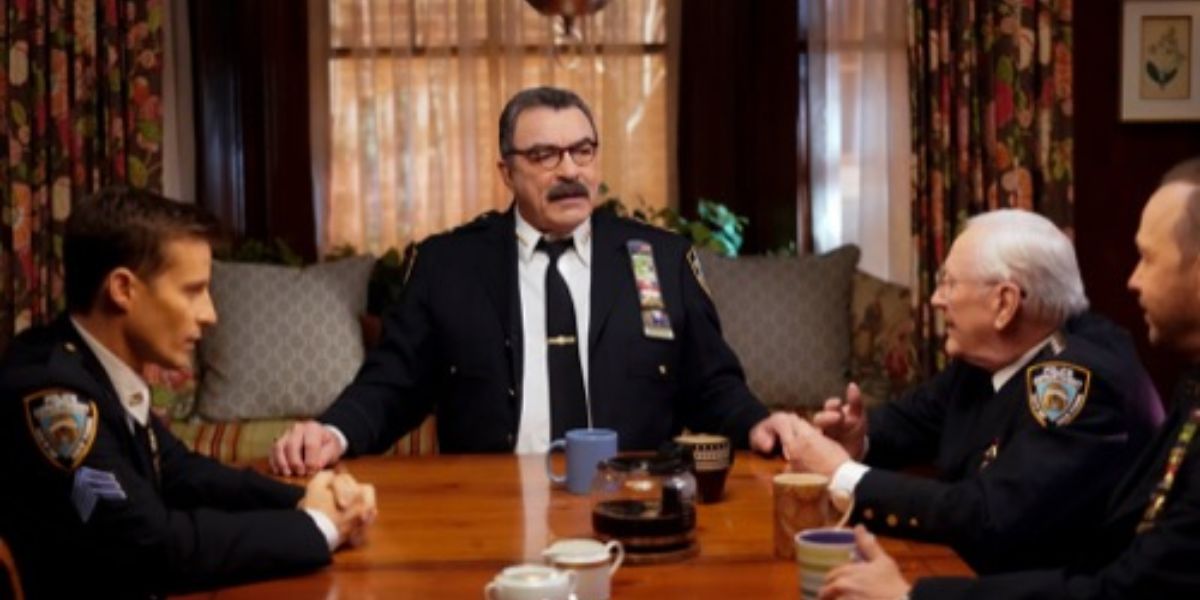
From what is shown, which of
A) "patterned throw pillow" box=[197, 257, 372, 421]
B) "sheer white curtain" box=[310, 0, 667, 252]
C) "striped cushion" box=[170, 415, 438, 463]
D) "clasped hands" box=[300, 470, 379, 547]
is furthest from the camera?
"sheer white curtain" box=[310, 0, 667, 252]

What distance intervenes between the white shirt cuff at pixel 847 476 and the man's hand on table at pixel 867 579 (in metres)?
0.37

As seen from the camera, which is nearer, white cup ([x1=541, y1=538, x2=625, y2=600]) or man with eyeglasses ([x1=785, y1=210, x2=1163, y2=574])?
white cup ([x1=541, y1=538, x2=625, y2=600])

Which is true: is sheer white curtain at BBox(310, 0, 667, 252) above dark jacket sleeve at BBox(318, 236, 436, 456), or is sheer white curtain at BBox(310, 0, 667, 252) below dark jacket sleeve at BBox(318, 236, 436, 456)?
above

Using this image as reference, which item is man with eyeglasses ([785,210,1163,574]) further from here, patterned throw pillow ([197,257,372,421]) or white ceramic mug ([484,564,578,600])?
patterned throw pillow ([197,257,372,421])

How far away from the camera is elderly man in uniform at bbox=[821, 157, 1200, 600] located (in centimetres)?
176

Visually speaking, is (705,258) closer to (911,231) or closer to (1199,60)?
(911,231)

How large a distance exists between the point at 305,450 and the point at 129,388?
615 millimetres

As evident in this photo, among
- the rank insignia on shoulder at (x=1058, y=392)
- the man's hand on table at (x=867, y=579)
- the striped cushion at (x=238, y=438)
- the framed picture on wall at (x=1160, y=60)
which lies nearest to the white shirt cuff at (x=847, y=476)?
the rank insignia on shoulder at (x=1058, y=392)

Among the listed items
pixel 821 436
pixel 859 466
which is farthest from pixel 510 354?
pixel 859 466

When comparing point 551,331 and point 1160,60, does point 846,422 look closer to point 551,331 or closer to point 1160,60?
point 551,331

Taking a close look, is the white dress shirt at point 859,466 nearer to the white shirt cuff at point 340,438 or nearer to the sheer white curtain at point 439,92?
the white shirt cuff at point 340,438

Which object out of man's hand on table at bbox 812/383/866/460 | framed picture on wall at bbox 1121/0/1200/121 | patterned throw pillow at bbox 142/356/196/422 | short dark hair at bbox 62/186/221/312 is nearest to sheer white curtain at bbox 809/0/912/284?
framed picture on wall at bbox 1121/0/1200/121

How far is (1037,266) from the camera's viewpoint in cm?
231

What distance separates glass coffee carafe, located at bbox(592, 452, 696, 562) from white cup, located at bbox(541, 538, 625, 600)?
19 cm
